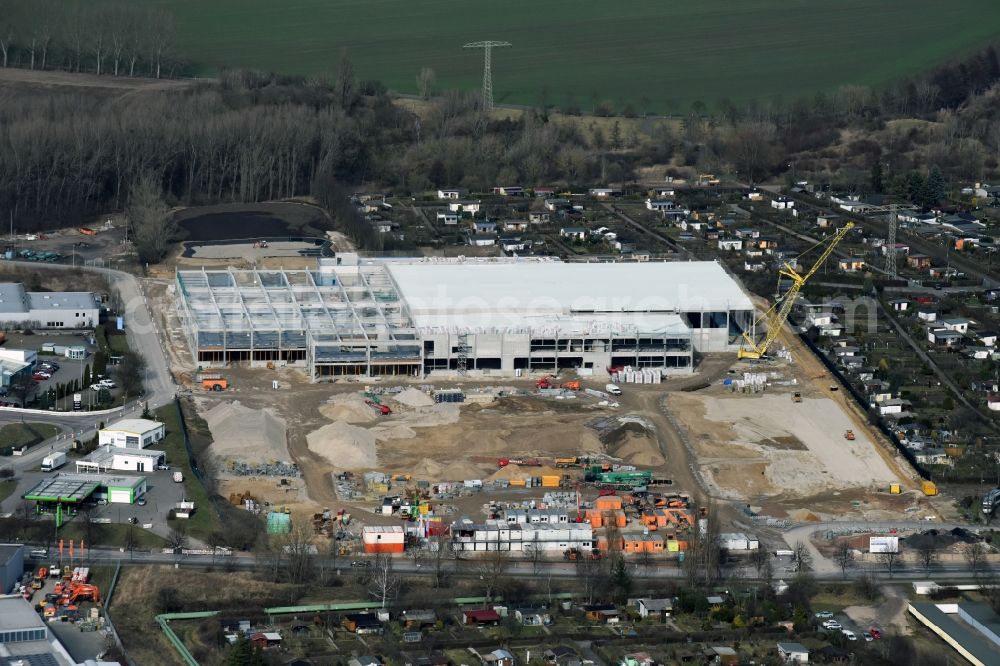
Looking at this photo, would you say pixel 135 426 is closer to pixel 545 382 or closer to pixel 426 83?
pixel 545 382

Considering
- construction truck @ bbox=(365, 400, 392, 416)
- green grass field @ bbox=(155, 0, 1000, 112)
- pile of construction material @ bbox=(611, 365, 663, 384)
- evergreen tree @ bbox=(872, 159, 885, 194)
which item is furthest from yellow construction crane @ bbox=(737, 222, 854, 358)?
green grass field @ bbox=(155, 0, 1000, 112)

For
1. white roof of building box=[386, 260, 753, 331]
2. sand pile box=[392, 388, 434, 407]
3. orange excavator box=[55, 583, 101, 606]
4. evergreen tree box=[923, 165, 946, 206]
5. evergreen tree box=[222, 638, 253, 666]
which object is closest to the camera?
evergreen tree box=[222, 638, 253, 666]

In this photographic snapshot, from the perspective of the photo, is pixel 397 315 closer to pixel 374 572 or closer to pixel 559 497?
pixel 559 497

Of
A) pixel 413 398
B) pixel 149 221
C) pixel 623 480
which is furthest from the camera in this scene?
pixel 149 221

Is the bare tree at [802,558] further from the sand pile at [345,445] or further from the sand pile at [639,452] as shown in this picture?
the sand pile at [345,445]

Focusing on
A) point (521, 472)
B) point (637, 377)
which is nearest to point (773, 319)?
point (637, 377)

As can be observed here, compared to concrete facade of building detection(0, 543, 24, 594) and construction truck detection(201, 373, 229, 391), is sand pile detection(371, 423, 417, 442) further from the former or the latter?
concrete facade of building detection(0, 543, 24, 594)
